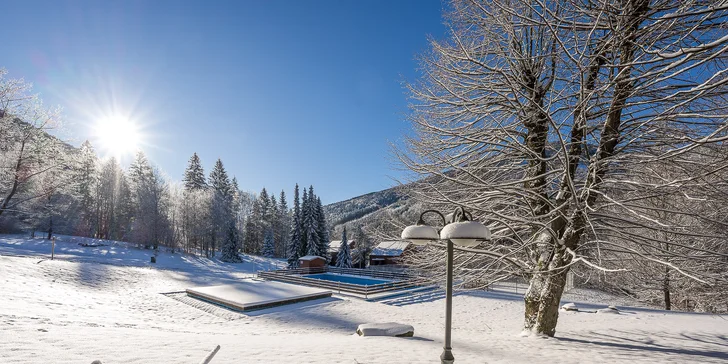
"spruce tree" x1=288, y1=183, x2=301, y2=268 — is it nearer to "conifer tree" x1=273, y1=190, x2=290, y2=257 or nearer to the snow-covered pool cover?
"conifer tree" x1=273, y1=190, x2=290, y2=257

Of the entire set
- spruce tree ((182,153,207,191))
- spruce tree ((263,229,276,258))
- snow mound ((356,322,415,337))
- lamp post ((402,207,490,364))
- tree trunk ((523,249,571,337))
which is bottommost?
spruce tree ((263,229,276,258))

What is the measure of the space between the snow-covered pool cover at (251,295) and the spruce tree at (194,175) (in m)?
43.1

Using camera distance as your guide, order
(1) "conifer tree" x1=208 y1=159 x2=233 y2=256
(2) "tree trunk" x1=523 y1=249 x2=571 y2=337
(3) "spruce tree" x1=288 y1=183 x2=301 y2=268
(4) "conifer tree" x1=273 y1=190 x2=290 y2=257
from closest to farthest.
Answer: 1. (2) "tree trunk" x1=523 y1=249 x2=571 y2=337
2. (3) "spruce tree" x1=288 y1=183 x2=301 y2=268
3. (1) "conifer tree" x1=208 y1=159 x2=233 y2=256
4. (4) "conifer tree" x1=273 y1=190 x2=290 y2=257

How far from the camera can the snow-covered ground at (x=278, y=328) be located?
218 inches

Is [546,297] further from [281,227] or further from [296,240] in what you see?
[281,227]

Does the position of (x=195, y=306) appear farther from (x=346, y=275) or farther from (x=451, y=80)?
(x=346, y=275)

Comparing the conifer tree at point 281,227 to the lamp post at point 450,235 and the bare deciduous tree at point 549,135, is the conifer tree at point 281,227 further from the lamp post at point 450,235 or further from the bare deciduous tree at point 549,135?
the lamp post at point 450,235

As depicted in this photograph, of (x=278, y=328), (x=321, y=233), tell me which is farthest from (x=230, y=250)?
(x=278, y=328)

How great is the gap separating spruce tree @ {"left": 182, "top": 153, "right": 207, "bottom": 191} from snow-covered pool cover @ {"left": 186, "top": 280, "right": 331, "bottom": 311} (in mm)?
43138

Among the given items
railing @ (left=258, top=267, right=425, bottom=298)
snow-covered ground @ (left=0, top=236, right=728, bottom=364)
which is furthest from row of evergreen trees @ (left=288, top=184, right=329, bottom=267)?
snow-covered ground @ (left=0, top=236, right=728, bottom=364)

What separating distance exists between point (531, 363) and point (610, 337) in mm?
5009

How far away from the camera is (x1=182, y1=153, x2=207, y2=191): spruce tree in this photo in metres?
58.0

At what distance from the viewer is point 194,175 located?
5859 centimetres

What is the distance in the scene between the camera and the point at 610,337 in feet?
28.2
